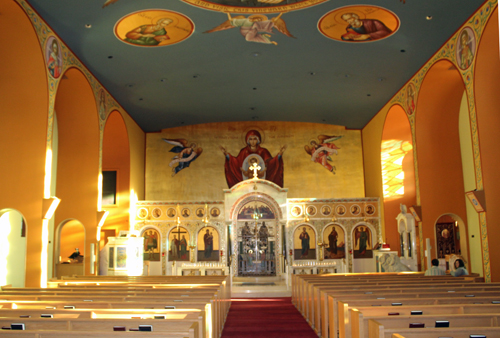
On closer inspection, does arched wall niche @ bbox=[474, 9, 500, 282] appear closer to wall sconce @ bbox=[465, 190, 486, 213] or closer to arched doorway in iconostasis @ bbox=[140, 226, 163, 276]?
wall sconce @ bbox=[465, 190, 486, 213]

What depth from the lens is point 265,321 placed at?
899 cm

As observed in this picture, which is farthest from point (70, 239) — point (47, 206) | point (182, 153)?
point (182, 153)

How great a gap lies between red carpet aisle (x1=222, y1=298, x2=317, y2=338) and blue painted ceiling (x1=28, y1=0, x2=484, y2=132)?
694 centimetres

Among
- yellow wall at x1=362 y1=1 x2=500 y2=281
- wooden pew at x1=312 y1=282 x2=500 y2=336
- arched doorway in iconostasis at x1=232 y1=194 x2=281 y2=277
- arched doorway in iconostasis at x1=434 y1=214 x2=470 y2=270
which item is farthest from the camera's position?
arched doorway in iconostasis at x1=232 y1=194 x2=281 y2=277

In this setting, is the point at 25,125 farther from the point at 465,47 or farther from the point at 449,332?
the point at 465,47

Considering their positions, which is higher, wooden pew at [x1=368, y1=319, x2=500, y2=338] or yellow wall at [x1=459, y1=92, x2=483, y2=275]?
yellow wall at [x1=459, y1=92, x2=483, y2=275]

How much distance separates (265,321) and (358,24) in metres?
7.45

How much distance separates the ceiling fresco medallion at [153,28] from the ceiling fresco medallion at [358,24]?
3.46 meters

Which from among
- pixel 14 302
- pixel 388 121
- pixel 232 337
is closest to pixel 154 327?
pixel 14 302

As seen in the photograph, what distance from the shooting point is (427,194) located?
1386cm

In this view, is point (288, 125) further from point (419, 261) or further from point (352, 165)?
point (419, 261)

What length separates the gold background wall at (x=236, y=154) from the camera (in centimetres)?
2047

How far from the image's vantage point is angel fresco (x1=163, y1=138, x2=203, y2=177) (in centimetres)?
2069

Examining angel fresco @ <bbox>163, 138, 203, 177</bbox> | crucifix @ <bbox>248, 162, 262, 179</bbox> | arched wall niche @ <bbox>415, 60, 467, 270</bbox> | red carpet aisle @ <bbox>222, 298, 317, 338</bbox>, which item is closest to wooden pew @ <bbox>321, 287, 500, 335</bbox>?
red carpet aisle @ <bbox>222, 298, 317, 338</bbox>
